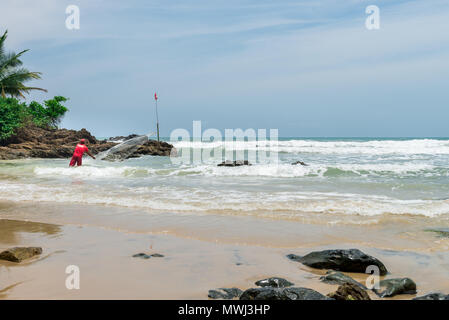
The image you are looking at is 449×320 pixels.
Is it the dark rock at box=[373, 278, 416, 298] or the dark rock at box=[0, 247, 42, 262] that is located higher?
the dark rock at box=[0, 247, 42, 262]

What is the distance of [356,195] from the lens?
29.4ft

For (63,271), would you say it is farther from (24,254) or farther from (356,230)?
(356,230)

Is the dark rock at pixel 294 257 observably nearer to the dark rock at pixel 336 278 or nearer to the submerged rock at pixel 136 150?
the dark rock at pixel 336 278

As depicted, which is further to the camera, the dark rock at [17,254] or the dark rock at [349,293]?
the dark rock at [17,254]

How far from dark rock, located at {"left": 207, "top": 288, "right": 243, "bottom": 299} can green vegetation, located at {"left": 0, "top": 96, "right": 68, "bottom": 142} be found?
89.8 ft

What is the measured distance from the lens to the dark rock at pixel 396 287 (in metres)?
3.12

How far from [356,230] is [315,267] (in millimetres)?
2073

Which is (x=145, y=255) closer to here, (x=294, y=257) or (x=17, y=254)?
(x=17, y=254)

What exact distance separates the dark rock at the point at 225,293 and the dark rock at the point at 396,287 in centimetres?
129

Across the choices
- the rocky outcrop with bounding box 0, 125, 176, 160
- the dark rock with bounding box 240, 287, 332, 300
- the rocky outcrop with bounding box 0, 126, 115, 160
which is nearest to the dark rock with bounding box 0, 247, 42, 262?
the dark rock with bounding box 240, 287, 332, 300

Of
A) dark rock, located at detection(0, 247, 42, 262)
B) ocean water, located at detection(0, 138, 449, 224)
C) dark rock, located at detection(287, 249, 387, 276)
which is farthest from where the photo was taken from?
ocean water, located at detection(0, 138, 449, 224)

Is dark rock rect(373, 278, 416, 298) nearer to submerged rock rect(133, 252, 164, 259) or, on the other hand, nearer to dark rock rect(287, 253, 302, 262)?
dark rock rect(287, 253, 302, 262)

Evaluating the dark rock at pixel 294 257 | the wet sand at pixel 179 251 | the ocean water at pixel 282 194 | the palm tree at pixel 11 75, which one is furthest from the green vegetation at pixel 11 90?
the dark rock at pixel 294 257

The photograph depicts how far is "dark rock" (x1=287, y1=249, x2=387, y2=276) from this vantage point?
3777mm
